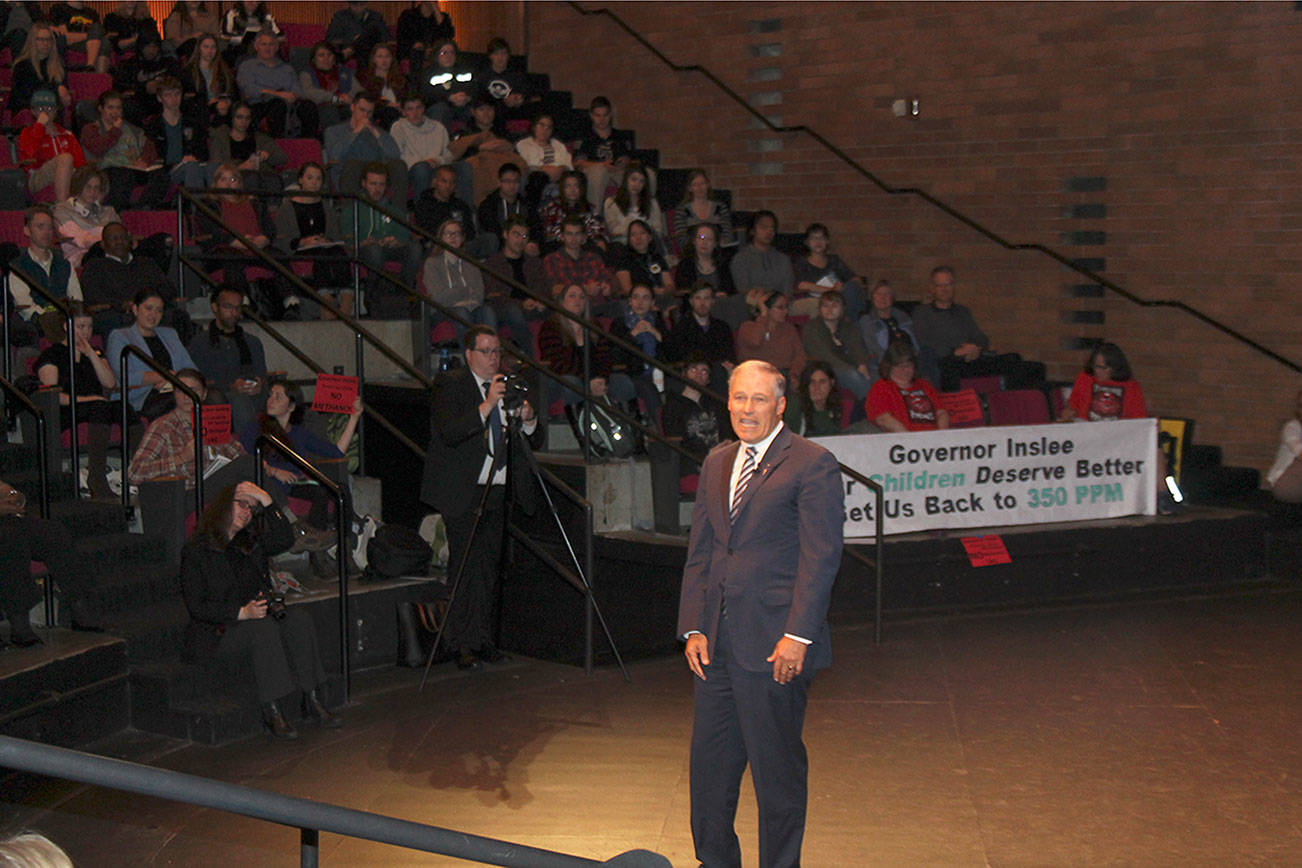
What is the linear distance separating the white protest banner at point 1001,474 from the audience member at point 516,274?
2904mm

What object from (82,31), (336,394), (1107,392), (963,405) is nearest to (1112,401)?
(1107,392)

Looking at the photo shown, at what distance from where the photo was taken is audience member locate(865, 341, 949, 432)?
385 inches

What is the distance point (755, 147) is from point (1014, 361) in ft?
12.7

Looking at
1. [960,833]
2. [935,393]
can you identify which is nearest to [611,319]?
[935,393]

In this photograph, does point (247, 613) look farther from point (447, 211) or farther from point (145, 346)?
point (447, 211)

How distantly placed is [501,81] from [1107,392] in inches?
284

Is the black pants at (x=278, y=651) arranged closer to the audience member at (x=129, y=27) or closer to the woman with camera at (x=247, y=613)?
the woman with camera at (x=247, y=613)

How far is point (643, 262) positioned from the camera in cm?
1203

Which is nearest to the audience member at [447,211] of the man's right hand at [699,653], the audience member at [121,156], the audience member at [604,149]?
the audience member at [604,149]

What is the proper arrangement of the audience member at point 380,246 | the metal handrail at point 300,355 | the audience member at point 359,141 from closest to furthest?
the metal handrail at point 300,355
the audience member at point 380,246
the audience member at point 359,141

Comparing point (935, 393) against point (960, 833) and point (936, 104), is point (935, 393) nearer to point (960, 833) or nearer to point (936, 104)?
point (936, 104)

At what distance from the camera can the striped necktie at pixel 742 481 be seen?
4.49 metres

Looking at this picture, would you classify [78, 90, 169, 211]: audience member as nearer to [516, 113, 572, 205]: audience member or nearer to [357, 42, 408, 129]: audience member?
[357, 42, 408, 129]: audience member

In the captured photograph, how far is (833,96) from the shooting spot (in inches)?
537
